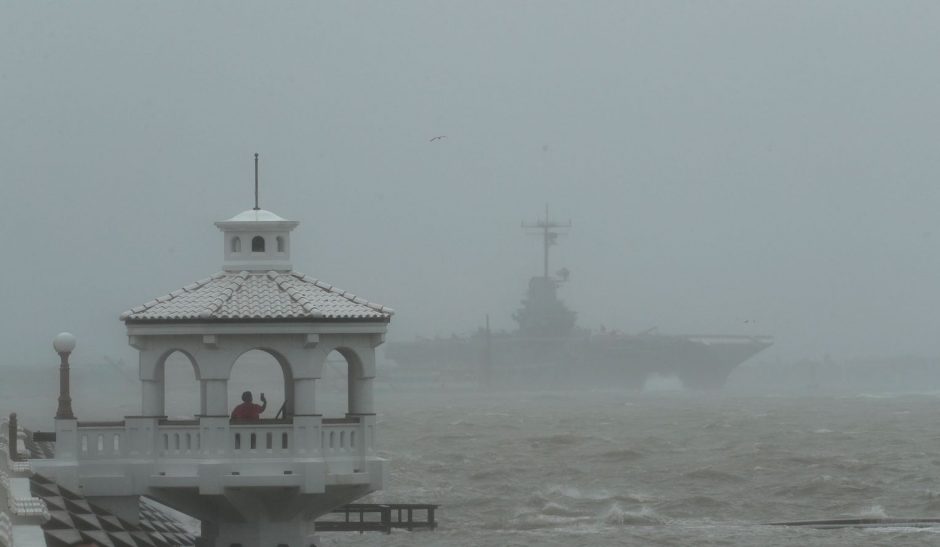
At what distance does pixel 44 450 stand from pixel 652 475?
33.2 meters

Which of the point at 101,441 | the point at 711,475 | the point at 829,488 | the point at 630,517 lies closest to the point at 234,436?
the point at 101,441

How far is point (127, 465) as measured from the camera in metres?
15.8

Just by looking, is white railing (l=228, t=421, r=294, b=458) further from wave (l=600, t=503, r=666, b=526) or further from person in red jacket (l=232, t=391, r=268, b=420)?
wave (l=600, t=503, r=666, b=526)

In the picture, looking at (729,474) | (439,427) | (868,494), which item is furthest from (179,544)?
(439,427)

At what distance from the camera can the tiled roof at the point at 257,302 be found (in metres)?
15.9

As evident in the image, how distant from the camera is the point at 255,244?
16.8m

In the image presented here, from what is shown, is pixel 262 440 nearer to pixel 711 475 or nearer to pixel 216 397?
pixel 216 397

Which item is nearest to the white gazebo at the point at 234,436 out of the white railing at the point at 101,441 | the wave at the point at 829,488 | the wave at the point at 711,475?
the white railing at the point at 101,441

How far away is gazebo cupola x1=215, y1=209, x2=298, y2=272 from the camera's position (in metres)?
16.7

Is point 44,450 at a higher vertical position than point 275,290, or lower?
lower

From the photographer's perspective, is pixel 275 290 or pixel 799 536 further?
pixel 799 536

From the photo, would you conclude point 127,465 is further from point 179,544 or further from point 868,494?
point 868,494

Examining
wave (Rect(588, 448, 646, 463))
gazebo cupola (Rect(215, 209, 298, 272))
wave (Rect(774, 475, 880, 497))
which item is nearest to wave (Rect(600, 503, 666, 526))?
wave (Rect(774, 475, 880, 497))

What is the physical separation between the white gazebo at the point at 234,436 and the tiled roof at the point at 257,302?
0.02 m
